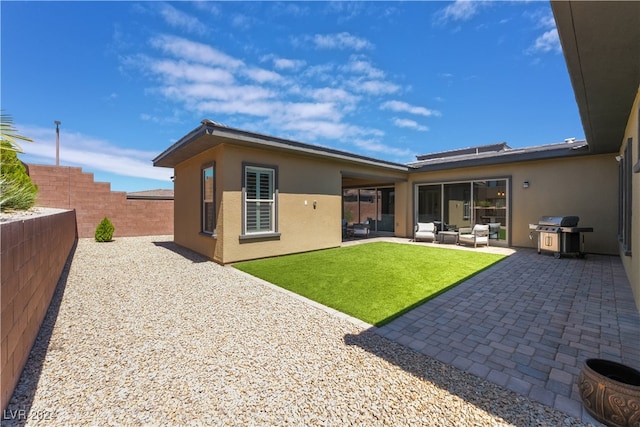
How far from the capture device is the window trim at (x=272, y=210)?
7.48 metres

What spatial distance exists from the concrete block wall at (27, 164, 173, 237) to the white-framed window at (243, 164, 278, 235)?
9757 mm

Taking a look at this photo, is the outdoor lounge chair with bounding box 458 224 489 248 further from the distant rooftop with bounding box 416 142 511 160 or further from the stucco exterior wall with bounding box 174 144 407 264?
the distant rooftop with bounding box 416 142 511 160

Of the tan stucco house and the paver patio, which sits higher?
the tan stucco house

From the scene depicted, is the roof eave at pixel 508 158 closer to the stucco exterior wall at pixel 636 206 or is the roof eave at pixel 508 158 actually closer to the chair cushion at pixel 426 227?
the chair cushion at pixel 426 227

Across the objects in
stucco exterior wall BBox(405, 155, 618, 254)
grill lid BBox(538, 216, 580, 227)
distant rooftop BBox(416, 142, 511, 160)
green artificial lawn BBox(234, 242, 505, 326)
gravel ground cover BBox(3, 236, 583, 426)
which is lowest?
gravel ground cover BBox(3, 236, 583, 426)

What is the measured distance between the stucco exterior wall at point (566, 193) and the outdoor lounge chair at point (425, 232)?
2.76 metres

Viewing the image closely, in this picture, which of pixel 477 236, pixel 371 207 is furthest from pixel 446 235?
pixel 371 207

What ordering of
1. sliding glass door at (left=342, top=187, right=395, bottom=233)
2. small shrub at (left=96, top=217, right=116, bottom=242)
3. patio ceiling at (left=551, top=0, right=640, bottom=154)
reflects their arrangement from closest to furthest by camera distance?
patio ceiling at (left=551, top=0, right=640, bottom=154) < small shrub at (left=96, top=217, right=116, bottom=242) < sliding glass door at (left=342, top=187, right=395, bottom=233)

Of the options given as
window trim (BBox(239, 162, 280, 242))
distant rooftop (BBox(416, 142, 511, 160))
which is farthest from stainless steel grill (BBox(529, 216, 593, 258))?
distant rooftop (BBox(416, 142, 511, 160))

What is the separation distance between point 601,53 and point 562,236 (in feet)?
22.2

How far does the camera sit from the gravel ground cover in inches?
78.3

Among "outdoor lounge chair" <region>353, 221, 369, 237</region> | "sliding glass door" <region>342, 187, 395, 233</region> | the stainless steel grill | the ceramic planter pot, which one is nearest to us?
the ceramic planter pot

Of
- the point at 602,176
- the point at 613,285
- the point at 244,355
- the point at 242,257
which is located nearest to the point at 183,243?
the point at 242,257

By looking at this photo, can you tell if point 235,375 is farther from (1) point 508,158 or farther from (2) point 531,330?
(1) point 508,158
